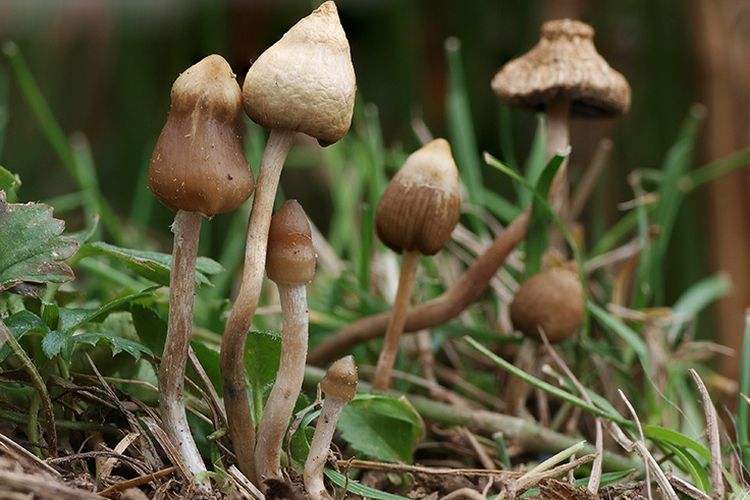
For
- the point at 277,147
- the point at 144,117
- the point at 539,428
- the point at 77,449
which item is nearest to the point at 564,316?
the point at 539,428

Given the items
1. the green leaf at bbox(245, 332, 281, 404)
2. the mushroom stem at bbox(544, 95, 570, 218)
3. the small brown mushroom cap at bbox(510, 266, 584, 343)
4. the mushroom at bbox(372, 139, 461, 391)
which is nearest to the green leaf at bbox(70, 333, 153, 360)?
the green leaf at bbox(245, 332, 281, 404)

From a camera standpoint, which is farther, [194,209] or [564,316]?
[564,316]

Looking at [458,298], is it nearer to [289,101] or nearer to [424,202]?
[424,202]

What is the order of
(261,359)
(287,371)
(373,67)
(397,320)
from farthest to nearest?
(373,67), (397,320), (261,359), (287,371)

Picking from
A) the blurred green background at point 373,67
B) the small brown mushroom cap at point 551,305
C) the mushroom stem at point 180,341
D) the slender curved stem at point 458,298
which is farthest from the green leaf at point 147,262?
the blurred green background at point 373,67

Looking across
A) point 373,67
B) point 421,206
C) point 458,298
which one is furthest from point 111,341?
point 373,67

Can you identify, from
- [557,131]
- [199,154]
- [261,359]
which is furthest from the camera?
[557,131]

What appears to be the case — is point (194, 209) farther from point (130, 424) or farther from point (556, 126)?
point (556, 126)

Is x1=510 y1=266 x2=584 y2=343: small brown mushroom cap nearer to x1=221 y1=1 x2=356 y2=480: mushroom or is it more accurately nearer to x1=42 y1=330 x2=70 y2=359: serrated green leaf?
x1=221 y1=1 x2=356 y2=480: mushroom
